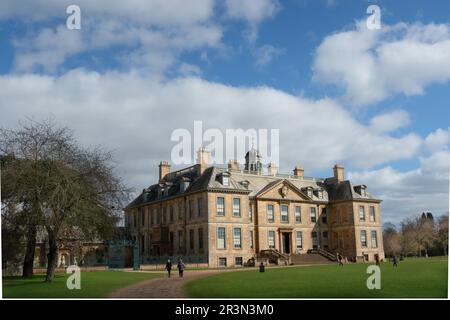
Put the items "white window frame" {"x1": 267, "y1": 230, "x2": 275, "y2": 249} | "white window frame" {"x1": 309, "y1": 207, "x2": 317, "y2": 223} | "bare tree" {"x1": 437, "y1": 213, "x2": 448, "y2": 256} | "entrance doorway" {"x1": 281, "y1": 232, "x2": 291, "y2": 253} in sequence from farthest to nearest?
"bare tree" {"x1": 437, "y1": 213, "x2": 448, "y2": 256} < "white window frame" {"x1": 309, "y1": 207, "x2": 317, "y2": 223} < "entrance doorway" {"x1": 281, "y1": 232, "x2": 291, "y2": 253} < "white window frame" {"x1": 267, "y1": 230, "x2": 275, "y2": 249}

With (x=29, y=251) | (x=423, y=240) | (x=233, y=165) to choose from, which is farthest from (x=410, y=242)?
(x=29, y=251)

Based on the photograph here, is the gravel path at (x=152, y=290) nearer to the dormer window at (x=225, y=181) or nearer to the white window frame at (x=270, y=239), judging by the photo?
the dormer window at (x=225, y=181)

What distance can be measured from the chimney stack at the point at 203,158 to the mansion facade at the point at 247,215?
11cm

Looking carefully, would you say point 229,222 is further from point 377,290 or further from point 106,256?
point 377,290

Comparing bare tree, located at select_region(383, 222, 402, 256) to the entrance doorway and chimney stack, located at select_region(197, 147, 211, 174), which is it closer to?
the entrance doorway

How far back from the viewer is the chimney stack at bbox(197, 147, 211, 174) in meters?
57.0

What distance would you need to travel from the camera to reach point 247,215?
56312mm

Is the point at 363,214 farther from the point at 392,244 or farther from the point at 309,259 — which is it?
the point at 392,244

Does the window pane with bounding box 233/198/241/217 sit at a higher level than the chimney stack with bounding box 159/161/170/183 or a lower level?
lower

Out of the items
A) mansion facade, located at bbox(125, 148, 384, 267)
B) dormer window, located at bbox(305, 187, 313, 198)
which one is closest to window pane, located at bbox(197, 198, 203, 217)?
mansion facade, located at bbox(125, 148, 384, 267)

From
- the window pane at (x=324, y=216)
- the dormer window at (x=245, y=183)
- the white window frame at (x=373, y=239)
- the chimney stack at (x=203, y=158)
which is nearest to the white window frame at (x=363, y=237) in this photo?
the white window frame at (x=373, y=239)

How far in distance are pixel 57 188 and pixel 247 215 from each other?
30.4 metres

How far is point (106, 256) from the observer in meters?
52.1
